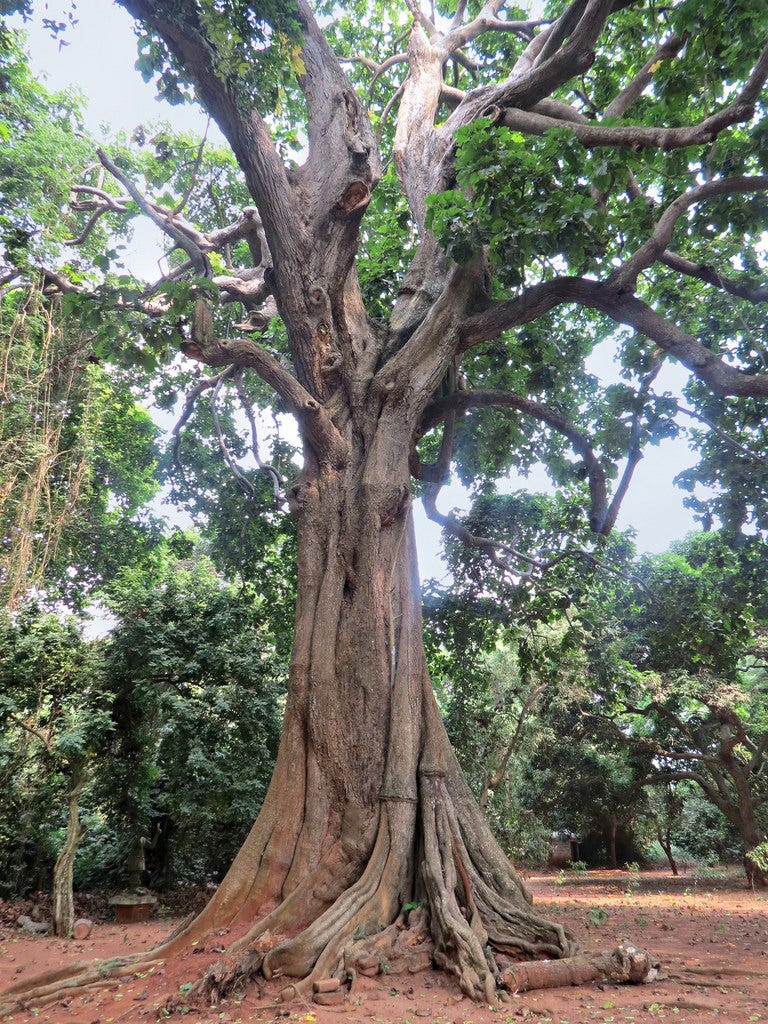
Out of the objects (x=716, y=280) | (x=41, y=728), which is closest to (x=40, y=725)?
(x=41, y=728)

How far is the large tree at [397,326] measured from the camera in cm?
471

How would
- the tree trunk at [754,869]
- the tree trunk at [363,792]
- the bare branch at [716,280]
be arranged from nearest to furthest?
the tree trunk at [363,792] < the bare branch at [716,280] < the tree trunk at [754,869]

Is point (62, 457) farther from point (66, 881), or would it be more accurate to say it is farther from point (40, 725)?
point (66, 881)

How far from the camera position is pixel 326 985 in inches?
147

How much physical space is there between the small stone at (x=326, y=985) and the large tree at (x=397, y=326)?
15 cm

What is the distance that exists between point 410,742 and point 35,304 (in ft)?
25.9

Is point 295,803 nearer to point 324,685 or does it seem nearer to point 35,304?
point 324,685

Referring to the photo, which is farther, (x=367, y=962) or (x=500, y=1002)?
(x=367, y=962)

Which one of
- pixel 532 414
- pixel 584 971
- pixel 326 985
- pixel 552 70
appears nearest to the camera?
pixel 326 985

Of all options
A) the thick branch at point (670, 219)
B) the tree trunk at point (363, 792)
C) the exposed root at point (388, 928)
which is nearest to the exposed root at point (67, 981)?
the exposed root at point (388, 928)

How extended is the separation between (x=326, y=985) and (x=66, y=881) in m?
5.40

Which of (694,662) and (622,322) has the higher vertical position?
(622,322)

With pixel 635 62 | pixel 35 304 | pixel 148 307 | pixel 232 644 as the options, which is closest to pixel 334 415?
pixel 148 307

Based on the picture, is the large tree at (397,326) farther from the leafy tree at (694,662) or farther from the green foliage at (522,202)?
the leafy tree at (694,662)
